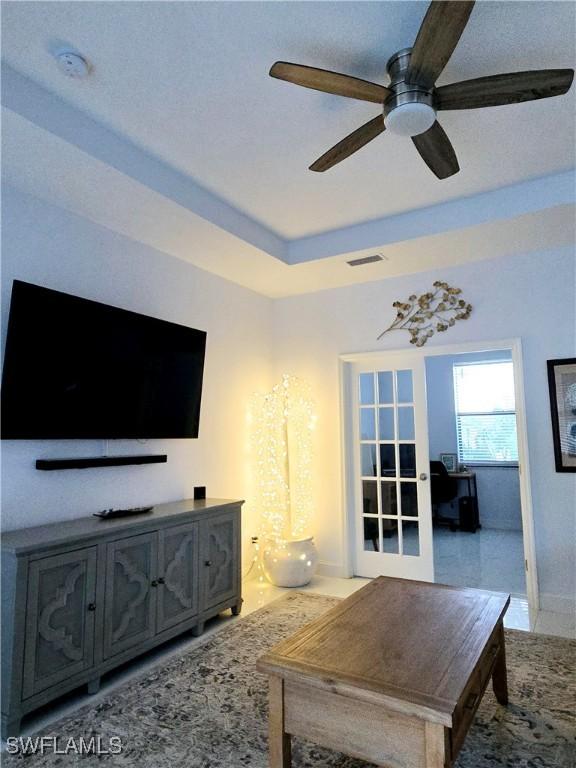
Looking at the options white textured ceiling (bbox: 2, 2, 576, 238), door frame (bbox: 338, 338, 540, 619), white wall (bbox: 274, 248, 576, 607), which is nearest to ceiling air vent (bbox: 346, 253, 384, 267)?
white wall (bbox: 274, 248, 576, 607)

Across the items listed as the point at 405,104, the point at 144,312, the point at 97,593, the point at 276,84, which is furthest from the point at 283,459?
the point at 405,104

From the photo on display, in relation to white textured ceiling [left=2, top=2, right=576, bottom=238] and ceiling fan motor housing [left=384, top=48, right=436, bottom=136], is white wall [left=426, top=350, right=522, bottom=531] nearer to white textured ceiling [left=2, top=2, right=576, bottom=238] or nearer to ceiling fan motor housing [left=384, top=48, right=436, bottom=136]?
white textured ceiling [left=2, top=2, right=576, bottom=238]

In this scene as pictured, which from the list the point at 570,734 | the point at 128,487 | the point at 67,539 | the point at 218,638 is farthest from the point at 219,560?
the point at 570,734

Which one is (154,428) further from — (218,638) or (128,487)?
(218,638)

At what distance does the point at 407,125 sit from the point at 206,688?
9.64 ft

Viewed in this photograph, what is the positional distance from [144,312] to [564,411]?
3342mm

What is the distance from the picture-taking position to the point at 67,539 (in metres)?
2.39

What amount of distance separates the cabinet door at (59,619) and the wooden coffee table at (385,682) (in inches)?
46.9

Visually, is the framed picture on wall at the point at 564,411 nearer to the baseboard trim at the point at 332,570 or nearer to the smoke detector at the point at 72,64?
the baseboard trim at the point at 332,570

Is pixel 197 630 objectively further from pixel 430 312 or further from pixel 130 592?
pixel 430 312

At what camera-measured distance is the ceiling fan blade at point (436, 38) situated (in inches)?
60.4

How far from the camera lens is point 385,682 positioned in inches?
62.6

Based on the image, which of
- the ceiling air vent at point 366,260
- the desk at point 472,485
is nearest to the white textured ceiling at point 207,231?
the ceiling air vent at point 366,260

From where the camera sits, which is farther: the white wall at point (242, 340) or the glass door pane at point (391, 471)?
the glass door pane at point (391, 471)
